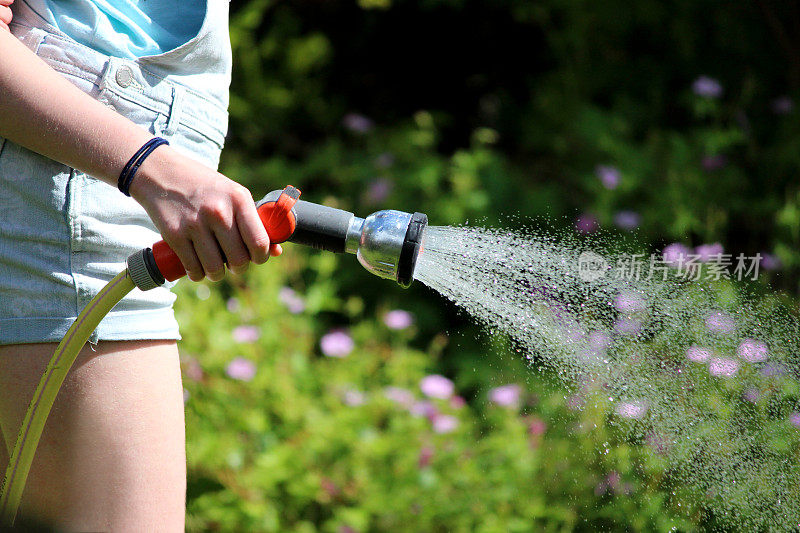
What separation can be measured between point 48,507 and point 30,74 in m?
0.57

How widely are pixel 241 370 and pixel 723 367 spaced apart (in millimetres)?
1375

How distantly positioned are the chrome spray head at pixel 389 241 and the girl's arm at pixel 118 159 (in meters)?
0.15

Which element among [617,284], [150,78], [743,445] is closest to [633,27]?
[617,284]

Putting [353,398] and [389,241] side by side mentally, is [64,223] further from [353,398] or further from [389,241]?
[353,398]

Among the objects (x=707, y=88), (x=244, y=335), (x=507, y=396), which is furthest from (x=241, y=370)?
(x=707, y=88)

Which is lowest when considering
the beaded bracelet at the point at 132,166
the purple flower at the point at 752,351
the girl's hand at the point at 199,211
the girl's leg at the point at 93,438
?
the girl's leg at the point at 93,438

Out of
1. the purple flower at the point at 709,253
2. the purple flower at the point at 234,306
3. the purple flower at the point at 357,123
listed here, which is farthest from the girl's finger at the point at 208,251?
the purple flower at the point at 357,123

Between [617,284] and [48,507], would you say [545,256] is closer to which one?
[617,284]

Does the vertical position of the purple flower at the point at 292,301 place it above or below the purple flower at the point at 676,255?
below

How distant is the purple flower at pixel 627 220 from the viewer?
3.22 m

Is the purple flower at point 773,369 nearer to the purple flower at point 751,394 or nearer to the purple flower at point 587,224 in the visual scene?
the purple flower at point 751,394

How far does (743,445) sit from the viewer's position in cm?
202

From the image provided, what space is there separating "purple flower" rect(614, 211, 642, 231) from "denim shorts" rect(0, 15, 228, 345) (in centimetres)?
246

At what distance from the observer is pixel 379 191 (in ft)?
11.5
